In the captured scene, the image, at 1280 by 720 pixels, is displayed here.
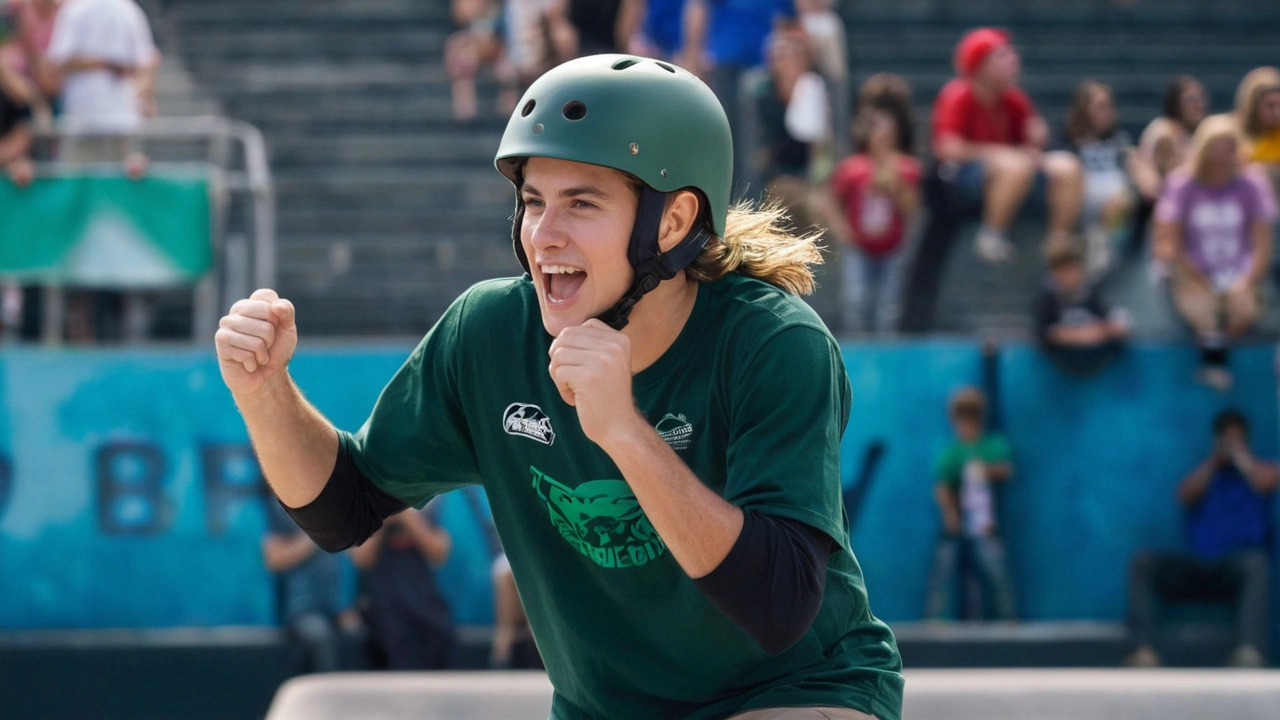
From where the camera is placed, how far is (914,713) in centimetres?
451

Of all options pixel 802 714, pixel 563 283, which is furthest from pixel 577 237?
pixel 802 714

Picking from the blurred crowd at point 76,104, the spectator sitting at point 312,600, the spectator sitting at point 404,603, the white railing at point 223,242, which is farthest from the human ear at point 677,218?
the blurred crowd at point 76,104

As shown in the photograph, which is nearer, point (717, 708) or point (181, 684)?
point (717, 708)

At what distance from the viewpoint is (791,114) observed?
31.2 feet

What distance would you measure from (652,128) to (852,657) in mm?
1054

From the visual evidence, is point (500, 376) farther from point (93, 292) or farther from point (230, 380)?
point (93, 292)

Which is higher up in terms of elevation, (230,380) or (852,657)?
(230,380)

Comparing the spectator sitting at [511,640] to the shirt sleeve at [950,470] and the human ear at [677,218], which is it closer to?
the shirt sleeve at [950,470]

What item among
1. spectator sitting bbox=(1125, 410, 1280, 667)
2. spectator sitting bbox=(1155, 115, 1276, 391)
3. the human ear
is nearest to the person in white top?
spectator sitting bbox=(1155, 115, 1276, 391)

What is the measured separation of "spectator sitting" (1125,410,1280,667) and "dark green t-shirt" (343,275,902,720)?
5.92 meters

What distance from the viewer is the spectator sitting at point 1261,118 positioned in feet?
30.4

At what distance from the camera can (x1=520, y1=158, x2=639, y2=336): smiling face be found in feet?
9.66

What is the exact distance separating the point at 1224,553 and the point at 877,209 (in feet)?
8.46

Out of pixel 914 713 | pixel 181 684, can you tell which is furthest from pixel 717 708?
pixel 181 684
